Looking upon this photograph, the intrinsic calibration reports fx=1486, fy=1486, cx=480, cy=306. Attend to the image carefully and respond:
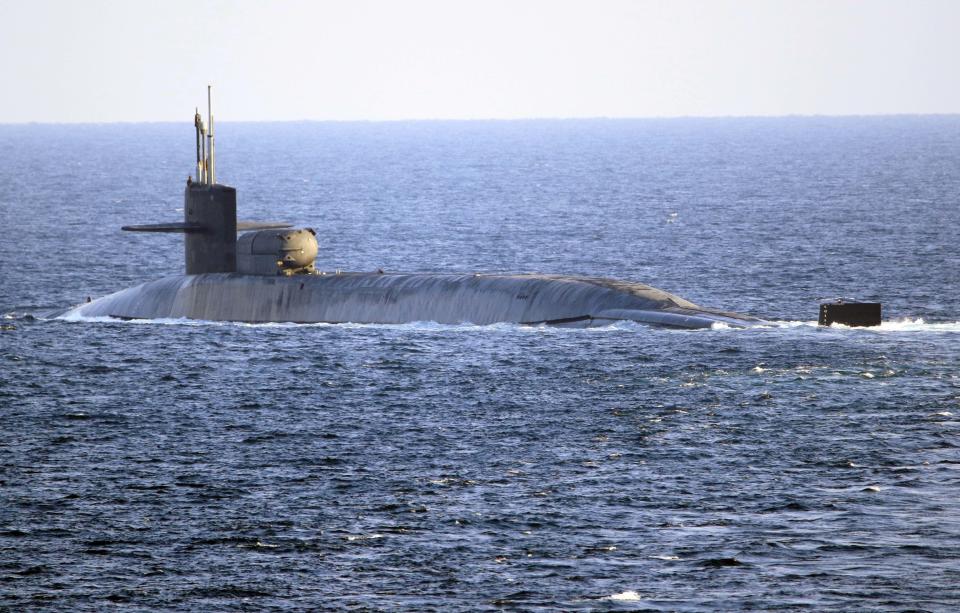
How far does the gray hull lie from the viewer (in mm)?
60438

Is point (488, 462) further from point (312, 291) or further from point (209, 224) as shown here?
point (209, 224)

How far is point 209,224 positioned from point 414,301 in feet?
33.7

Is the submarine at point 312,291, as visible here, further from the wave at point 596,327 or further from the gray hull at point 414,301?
the wave at point 596,327

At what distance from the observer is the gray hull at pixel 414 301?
60438 mm

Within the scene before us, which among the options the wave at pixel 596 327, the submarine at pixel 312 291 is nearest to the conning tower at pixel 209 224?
the submarine at pixel 312 291

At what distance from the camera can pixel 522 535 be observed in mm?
34875

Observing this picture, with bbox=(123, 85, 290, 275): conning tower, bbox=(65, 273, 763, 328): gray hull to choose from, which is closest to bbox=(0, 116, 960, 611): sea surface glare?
bbox=(65, 273, 763, 328): gray hull

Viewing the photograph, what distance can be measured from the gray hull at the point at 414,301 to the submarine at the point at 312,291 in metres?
0.04

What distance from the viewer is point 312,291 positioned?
215 feet

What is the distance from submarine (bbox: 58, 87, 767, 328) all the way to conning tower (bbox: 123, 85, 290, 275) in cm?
A: 4

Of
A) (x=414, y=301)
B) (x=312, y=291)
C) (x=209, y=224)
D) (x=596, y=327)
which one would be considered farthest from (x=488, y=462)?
(x=209, y=224)

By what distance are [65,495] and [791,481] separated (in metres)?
19.1

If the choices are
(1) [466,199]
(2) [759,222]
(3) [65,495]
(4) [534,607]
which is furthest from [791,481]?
(1) [466,199]

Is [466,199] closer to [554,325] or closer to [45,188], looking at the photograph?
[45,188]
